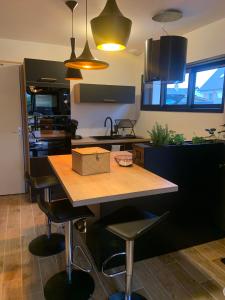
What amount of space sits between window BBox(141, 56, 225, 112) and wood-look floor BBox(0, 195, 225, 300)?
1752mm

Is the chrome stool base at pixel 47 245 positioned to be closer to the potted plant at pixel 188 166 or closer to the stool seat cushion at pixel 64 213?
the stool seat cushion at pixel 64 213

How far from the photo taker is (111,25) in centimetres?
145

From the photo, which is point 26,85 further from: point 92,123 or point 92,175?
point 92,175

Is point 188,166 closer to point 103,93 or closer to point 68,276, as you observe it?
point 68,276

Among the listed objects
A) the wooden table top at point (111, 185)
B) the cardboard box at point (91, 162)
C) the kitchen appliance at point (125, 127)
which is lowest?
the wooden table top at point (111, 185)

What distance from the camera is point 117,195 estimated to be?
1.47 m

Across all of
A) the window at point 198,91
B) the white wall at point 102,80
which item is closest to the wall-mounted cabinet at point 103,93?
the white wall at point 102,80

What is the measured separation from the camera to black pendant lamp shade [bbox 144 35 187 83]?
90.4 inches

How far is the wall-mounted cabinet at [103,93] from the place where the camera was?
12.8ft

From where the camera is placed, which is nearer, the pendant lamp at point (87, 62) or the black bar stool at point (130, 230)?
the black bar stool at point (130, 230)

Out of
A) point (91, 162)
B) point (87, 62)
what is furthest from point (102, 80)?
point (91, 162)

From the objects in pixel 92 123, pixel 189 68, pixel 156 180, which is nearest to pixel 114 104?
pixel 92 123

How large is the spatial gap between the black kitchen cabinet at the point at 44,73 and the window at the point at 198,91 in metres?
1.58

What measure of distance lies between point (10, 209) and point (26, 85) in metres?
1.81
